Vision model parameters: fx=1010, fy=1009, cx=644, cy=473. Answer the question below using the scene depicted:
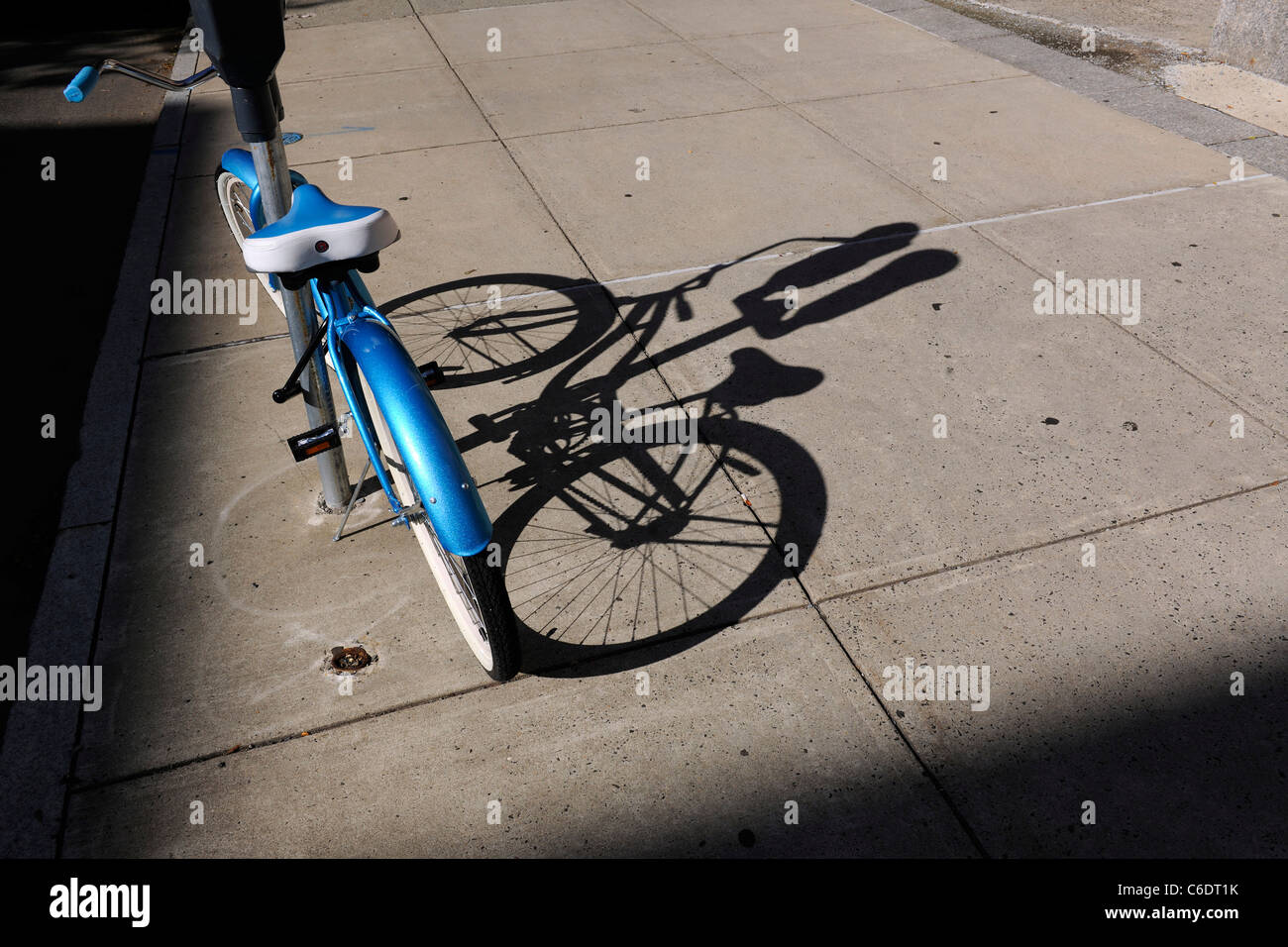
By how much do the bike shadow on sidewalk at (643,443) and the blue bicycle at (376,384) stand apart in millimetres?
390

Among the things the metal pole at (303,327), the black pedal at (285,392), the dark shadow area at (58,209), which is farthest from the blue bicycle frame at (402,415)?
the dark shadow area at (58,209)

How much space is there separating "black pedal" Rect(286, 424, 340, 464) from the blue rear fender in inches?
21.3

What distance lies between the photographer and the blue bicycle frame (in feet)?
8.71

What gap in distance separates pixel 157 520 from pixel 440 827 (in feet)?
5.88

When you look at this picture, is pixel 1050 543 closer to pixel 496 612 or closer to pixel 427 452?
pixel 496 612

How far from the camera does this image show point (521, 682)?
3.08m

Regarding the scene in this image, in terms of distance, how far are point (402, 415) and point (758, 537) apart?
1.42 metres

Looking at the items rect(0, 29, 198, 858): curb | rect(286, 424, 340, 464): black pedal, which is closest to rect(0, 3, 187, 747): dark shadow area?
rect(0, 29, 198, 858): curb

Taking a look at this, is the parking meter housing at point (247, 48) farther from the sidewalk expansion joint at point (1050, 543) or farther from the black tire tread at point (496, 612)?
the sidewalk expansion joint at point (1050, 543)

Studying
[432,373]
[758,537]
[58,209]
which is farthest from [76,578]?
[58,209]

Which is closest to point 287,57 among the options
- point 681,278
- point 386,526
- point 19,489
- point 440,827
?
point 681,278

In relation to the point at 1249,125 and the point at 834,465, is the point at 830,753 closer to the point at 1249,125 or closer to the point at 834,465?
the point at 834,465

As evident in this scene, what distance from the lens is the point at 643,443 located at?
4047 mm

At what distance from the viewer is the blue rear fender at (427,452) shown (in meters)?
2.65
